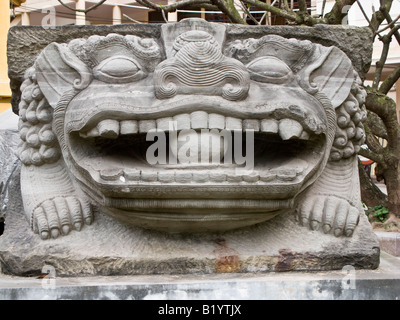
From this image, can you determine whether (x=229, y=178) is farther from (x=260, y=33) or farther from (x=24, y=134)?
(x=24, y=134)

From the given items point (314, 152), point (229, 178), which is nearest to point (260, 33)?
point (314, 152)

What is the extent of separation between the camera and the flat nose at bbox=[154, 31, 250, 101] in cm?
192

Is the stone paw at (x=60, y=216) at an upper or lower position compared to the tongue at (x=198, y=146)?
lower

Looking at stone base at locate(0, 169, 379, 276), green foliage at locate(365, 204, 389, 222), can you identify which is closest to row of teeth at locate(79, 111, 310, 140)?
stone base at locate(0, 169, 379, 276)

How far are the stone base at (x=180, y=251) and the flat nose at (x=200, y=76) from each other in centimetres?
61

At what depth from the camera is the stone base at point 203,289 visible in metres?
1.79

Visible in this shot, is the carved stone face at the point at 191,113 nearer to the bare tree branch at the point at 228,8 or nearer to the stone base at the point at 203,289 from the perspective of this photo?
the stone base at the point at 203,289

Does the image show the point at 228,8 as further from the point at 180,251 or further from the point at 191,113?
the point at 180,251

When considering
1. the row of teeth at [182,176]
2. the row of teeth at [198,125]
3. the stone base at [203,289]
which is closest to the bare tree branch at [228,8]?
the row of teeth at [198,125]

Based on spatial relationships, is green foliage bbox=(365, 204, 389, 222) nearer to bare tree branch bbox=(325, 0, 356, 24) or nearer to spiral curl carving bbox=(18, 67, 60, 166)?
bare tree branch bbox=(325, 0, 356, 24)

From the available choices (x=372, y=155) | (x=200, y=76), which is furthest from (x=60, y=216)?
(x=372, y=155)

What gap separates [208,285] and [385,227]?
3351 millimetres

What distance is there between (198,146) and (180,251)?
44cm

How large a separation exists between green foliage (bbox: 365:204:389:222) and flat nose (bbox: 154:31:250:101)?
335cm
